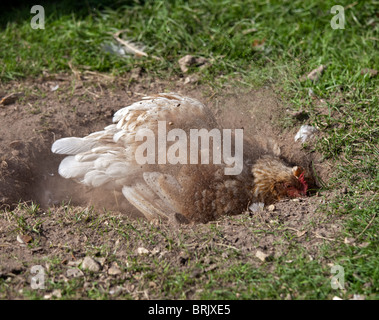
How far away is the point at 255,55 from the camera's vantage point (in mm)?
4742

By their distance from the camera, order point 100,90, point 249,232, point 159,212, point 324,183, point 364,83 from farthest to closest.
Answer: point 100,90
point 364,83
point 324,183
point 159,212
point 249,232

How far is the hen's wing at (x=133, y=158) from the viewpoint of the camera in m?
3.31

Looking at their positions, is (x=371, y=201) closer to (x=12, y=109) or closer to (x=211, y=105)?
(x=211, y=105)

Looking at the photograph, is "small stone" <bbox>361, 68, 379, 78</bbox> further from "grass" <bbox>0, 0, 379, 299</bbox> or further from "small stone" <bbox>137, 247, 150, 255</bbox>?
"small stone" <bbox>137, 247, 150, 255</bbox>

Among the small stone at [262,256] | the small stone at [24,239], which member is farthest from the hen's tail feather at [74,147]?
the small stone at [262,256]

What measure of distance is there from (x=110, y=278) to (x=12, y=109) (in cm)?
223

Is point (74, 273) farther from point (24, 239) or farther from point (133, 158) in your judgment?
point (133, 158)

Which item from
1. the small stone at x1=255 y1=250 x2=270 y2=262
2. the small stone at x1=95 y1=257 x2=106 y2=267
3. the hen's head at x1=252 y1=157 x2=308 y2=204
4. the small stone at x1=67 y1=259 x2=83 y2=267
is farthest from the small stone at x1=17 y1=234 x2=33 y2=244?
the hen's head at x1=252 y1=157 x2=308 y2=204

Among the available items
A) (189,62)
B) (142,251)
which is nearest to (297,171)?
(142,251)

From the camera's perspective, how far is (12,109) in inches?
168

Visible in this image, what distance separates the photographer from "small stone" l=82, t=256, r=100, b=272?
2818 millimetres

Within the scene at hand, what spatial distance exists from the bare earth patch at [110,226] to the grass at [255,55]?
0.17 feet
